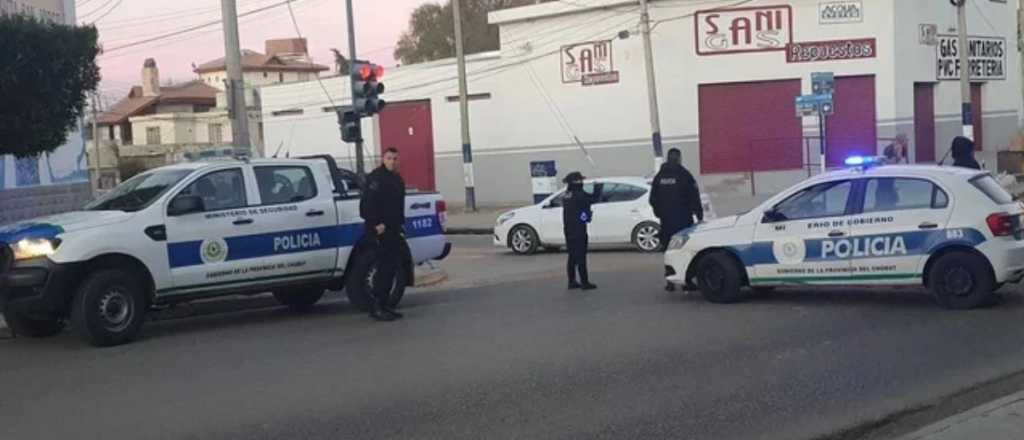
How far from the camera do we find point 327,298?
15422 millimetres

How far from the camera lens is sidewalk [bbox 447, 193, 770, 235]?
3062cm

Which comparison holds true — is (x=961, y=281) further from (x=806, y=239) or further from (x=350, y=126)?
(x=350, y=126)

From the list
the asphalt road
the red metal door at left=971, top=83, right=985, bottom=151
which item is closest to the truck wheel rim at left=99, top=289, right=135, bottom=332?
the asphalt road

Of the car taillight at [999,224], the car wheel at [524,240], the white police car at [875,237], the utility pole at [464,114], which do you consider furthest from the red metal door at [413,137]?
the car taillight at [999,224]

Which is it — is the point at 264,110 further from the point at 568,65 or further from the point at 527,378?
the point at 527,378

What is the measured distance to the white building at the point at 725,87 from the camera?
1320 inches

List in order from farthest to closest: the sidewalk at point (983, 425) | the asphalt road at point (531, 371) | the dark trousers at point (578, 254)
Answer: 1. the dark trousers at point (578, 254)
2. the asphalt road at point (531, 371)
3. the sidewalk at point (983, 425)

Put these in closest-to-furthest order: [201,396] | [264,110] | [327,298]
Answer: [201,396] → [327,298] → [264,110]

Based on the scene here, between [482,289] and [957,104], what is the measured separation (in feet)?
82.0

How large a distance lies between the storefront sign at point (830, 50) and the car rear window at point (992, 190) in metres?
22.4

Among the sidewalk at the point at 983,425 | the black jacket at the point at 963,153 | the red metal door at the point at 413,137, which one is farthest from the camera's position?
the red metal door at the point at 413,137

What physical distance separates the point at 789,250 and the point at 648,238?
8661 mm

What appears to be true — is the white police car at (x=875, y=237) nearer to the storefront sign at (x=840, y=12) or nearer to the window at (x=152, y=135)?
the storefront sign at (x=840, y=12)

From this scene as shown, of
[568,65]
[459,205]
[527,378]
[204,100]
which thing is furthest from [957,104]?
[204,100]
